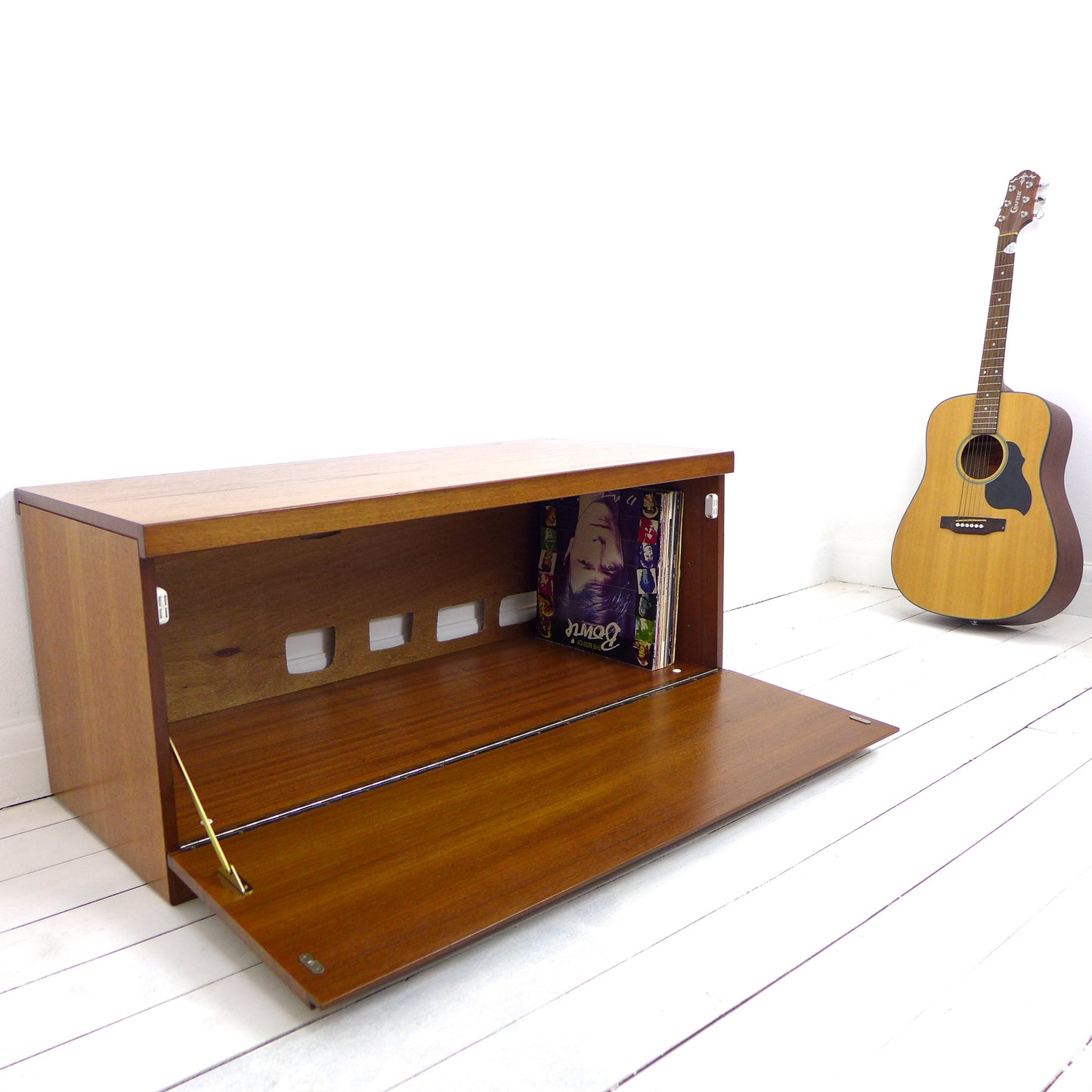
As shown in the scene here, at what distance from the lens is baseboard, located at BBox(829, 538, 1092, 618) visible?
2557 millimetres

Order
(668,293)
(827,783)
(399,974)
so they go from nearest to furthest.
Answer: (399,974) < (827,783) < (668,293)

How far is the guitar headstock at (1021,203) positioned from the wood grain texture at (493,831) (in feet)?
4.16

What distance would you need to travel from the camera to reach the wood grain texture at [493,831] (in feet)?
2.99

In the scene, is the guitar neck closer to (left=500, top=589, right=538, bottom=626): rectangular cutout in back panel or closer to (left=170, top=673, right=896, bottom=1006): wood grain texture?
(left=170, top=673, right=896, bottom=1006): wood grain texture

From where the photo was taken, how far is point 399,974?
87 cm

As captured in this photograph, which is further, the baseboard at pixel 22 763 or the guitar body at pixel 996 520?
the guitar body at pixel 996 520

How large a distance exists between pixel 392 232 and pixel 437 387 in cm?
28

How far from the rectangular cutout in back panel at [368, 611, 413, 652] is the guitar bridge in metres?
1.24

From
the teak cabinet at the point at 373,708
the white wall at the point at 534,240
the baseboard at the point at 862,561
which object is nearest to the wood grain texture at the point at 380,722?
the teak cabinet at the point at 373,708

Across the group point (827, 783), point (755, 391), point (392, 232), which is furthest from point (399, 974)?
point (755, 391)

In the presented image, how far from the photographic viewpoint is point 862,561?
2.61 metres

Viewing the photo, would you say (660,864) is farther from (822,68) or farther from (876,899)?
(822,68)

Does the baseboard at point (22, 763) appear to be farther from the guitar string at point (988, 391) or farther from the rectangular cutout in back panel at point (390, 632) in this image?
the guitar string at point (988, 391)

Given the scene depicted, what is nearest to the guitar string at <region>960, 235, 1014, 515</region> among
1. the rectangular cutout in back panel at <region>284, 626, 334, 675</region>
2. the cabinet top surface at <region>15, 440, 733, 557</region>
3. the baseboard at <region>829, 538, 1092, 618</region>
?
the baseboard at <region>829, 538, 1092, 618</region>
